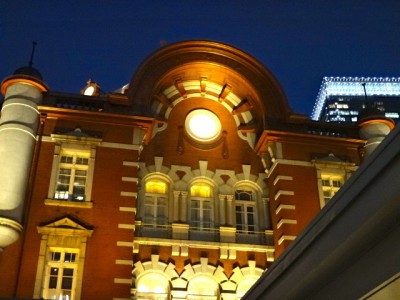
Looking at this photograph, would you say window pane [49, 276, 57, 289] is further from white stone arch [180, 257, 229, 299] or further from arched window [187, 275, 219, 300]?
arched window [187, 275, 219, 300]

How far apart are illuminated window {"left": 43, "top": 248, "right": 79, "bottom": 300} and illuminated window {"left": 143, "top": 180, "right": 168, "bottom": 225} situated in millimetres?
3126

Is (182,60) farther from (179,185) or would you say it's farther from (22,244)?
(22,244)

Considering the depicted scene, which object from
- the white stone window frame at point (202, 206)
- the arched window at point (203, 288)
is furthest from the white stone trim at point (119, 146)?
the arched window at point (203, 288)

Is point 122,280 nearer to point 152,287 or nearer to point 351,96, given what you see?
point 152,287

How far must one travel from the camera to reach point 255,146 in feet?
69.8

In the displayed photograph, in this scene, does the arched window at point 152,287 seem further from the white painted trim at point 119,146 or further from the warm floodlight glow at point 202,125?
the warm floodlight glow at point 202,125

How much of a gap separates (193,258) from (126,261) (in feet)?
8.75

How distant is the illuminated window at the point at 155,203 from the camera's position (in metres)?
19.0

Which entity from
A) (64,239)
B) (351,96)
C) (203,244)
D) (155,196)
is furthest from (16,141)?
(351,96)

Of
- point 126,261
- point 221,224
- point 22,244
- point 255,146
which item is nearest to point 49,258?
point 22,244

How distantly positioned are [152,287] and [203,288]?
1.73 m

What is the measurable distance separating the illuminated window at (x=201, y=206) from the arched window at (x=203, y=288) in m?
1.94

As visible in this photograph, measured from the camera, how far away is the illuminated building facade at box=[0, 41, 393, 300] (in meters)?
16.6

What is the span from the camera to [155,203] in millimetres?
19359
